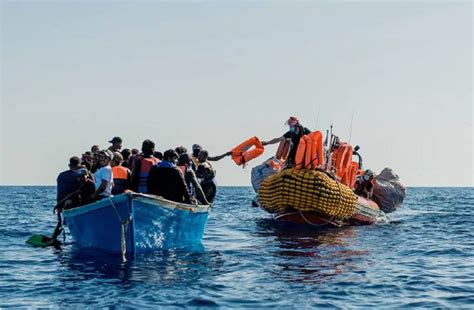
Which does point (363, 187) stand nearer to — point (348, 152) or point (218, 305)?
point (348, 152)

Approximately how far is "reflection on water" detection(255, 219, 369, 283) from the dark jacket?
7.59 ft

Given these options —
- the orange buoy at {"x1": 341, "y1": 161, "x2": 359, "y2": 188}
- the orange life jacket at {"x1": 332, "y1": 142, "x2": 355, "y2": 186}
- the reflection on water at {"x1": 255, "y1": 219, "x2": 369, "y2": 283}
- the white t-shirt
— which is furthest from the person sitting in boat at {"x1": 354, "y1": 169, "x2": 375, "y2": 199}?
the white t-shirt

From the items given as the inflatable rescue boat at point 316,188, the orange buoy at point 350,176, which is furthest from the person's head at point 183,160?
the orange buoy at point 350,176

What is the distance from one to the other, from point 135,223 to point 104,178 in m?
1.12

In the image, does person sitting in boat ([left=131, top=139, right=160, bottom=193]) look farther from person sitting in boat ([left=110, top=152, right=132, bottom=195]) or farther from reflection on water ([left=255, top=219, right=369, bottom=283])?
reflection on water ([left=255, top=219, right=369, bottom=283])

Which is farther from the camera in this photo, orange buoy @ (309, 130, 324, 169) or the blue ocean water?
orange buoy @ (309, 130, 324, 169)

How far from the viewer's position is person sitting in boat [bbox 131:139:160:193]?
13703 millimetres

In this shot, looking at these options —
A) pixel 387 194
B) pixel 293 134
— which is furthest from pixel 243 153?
pixel 387 194

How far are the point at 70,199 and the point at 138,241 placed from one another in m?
2.51

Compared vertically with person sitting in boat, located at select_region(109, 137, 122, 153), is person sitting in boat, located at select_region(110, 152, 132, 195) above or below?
below

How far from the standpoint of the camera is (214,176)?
1681 cm

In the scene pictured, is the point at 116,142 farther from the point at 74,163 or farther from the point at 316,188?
the point at 316,188

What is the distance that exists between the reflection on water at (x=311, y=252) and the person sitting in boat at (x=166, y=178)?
2.34m

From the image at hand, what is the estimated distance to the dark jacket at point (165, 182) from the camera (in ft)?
43.8
